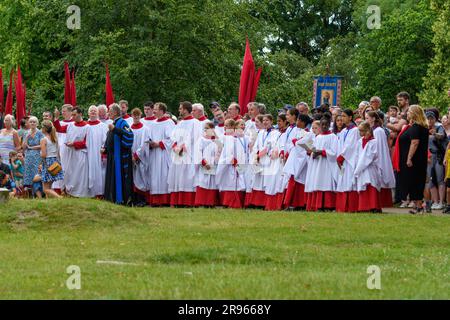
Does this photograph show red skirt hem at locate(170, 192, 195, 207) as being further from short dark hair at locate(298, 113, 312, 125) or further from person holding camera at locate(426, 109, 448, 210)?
person holding camera at locate(426, 109, 448, 210)

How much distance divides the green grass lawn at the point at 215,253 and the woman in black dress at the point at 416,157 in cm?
113

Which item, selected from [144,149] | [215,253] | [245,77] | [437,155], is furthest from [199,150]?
[215,253]

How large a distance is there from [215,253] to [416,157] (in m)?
7.74

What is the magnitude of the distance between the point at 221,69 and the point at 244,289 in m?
29.6

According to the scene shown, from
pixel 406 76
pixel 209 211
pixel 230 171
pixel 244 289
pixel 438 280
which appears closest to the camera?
pixel 244 289

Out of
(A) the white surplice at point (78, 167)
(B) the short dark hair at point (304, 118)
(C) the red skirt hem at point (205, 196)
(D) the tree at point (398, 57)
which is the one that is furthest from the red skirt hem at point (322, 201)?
(D) the tree at point (398, 57)

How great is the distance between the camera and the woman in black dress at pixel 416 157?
2105 cm

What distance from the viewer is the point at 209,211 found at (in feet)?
70.2

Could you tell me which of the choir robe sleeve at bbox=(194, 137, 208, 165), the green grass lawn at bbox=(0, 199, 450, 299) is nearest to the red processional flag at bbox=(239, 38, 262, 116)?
the choir robe sleeve at bbox=(194, 137, 208, 165)

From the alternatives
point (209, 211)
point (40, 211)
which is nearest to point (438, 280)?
point (40, 211)

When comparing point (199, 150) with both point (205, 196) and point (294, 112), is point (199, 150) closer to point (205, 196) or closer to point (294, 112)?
point (205, 196)

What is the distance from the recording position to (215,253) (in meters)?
14.4

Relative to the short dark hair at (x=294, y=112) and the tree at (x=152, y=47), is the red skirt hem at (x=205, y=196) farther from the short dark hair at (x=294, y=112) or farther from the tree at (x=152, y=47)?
the tree at (x=152, y=47)
